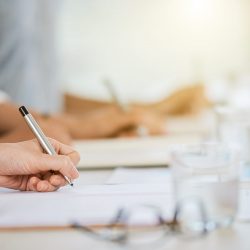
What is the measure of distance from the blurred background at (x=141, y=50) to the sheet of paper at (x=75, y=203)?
75.6 inches

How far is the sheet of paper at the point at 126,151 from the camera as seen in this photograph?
3.18 ft

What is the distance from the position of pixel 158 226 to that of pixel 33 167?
0.18 m

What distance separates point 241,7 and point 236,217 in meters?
1.66

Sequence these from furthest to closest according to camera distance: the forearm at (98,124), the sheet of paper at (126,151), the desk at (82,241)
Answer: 1. the forearm at (98,124)
2. the sheet of paper at (126,151)
3. the desk at (82,241)

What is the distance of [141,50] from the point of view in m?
2.88

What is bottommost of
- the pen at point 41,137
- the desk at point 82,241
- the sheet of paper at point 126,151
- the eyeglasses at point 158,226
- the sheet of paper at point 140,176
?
the sheet of paper at point 126,151

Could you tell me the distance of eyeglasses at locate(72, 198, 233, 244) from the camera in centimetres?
49

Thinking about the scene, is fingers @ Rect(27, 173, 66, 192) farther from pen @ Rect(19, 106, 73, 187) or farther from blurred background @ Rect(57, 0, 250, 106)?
blurred background @ Rect(57, 0, 250, 106)

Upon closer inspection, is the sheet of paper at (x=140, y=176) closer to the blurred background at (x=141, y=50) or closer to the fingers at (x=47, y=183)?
the fingers at (x=47, y=183)

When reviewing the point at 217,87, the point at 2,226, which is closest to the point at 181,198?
the point at 2,226

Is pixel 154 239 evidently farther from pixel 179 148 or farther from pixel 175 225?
pixel 179 148

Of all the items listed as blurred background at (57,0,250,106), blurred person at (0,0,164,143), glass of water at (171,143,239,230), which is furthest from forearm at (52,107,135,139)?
blurred background at (57,0,250,106)

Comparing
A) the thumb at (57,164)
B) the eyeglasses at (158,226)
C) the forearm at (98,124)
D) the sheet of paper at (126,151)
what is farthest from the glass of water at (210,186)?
the forearm at (98,124)

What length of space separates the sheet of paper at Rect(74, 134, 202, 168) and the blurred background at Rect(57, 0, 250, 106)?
127 centimetres
